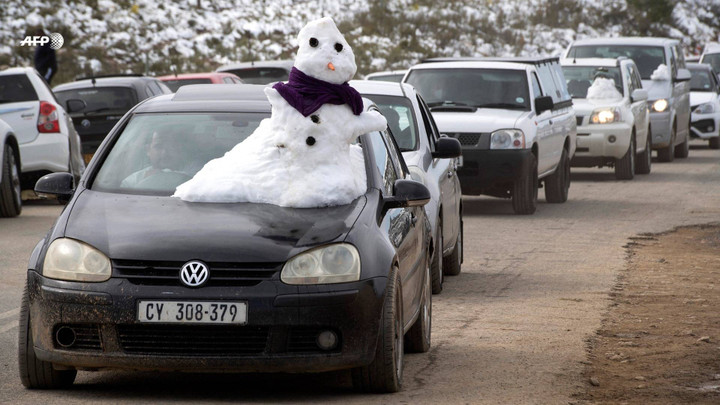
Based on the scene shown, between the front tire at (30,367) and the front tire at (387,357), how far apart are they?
1360 mm

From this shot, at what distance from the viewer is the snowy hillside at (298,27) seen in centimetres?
4747

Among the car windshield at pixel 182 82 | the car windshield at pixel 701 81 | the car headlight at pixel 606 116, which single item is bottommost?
the car windshield at pixel 701 81

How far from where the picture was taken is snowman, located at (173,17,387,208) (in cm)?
713

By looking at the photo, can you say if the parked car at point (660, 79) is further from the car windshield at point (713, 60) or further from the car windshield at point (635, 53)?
the car windshield at point (713, 60)

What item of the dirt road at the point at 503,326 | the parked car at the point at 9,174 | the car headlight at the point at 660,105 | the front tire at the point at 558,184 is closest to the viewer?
the dirt road at the point at 503,326

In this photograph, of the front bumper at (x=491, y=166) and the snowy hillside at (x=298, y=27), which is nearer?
the front bumper at (x=491, y=166)

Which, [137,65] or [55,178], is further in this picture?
[137,65]

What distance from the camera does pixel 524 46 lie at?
57.6 meters

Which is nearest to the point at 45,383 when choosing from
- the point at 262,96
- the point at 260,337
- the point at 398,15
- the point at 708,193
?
the point at 260,337

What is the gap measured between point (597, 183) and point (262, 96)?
51.4 feet

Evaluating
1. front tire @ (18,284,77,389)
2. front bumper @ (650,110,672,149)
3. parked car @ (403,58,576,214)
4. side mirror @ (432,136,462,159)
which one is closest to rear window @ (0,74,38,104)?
parked car @ (403,58,576,214)

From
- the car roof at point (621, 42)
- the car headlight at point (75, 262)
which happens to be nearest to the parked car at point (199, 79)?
the car roof at point (621, 42)

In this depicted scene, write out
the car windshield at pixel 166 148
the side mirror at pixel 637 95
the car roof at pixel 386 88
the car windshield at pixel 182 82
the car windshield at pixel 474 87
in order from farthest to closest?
the car windshield at pixel 182 82 → the side mirror at pixel 637 95 → the car windshield at pixel 474 87 → the car roof at pixel 386 88 → the car windshield at pixel 166 148

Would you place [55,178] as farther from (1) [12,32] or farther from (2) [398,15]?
(2) [398,15]
